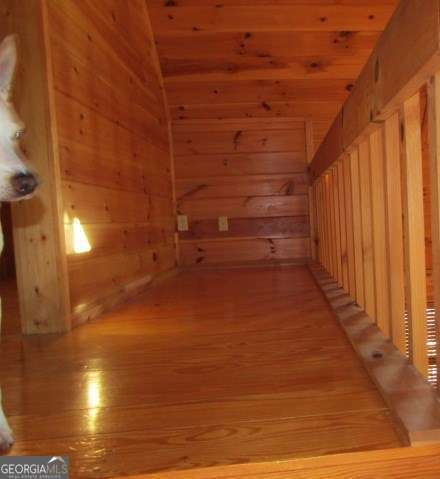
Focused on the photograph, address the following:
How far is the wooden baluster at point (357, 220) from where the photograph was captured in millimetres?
1514

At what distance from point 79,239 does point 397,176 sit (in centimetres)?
130

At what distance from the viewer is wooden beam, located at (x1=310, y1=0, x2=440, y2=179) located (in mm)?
686

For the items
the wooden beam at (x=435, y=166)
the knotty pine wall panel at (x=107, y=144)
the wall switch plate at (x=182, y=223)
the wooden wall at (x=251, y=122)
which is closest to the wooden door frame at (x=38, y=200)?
the knotty pine wall panel at (x=107, y=144)

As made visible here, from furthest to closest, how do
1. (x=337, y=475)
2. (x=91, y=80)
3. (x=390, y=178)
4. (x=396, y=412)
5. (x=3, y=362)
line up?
(x=91, y=80) → (x=3, y=362) → (x=390, y=178) → (x=396, y=412) → (x=337, y=475)

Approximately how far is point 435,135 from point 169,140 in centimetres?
301

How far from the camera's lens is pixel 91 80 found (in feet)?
6.60

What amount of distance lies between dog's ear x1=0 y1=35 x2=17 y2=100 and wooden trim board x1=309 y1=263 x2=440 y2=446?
975 mm

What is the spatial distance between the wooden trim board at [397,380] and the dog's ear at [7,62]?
975mm

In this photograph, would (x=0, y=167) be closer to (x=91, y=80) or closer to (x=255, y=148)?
(x=91, y=80)

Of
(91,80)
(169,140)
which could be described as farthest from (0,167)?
(169,140)

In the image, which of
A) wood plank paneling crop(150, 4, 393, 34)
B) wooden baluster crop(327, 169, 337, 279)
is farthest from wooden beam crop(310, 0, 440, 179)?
wood plank paneling crop(150, 4, 393, 34)

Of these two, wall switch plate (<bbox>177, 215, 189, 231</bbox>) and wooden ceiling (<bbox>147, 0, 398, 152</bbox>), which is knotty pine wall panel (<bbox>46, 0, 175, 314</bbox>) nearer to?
wooden ceiling (<bbox>147, 0, 398, 152</bbox>)

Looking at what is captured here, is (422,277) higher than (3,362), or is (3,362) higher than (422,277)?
(422,277)

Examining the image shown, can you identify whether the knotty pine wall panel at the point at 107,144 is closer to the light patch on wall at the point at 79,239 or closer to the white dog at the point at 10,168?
the light patch on wall at the point at 79,239
